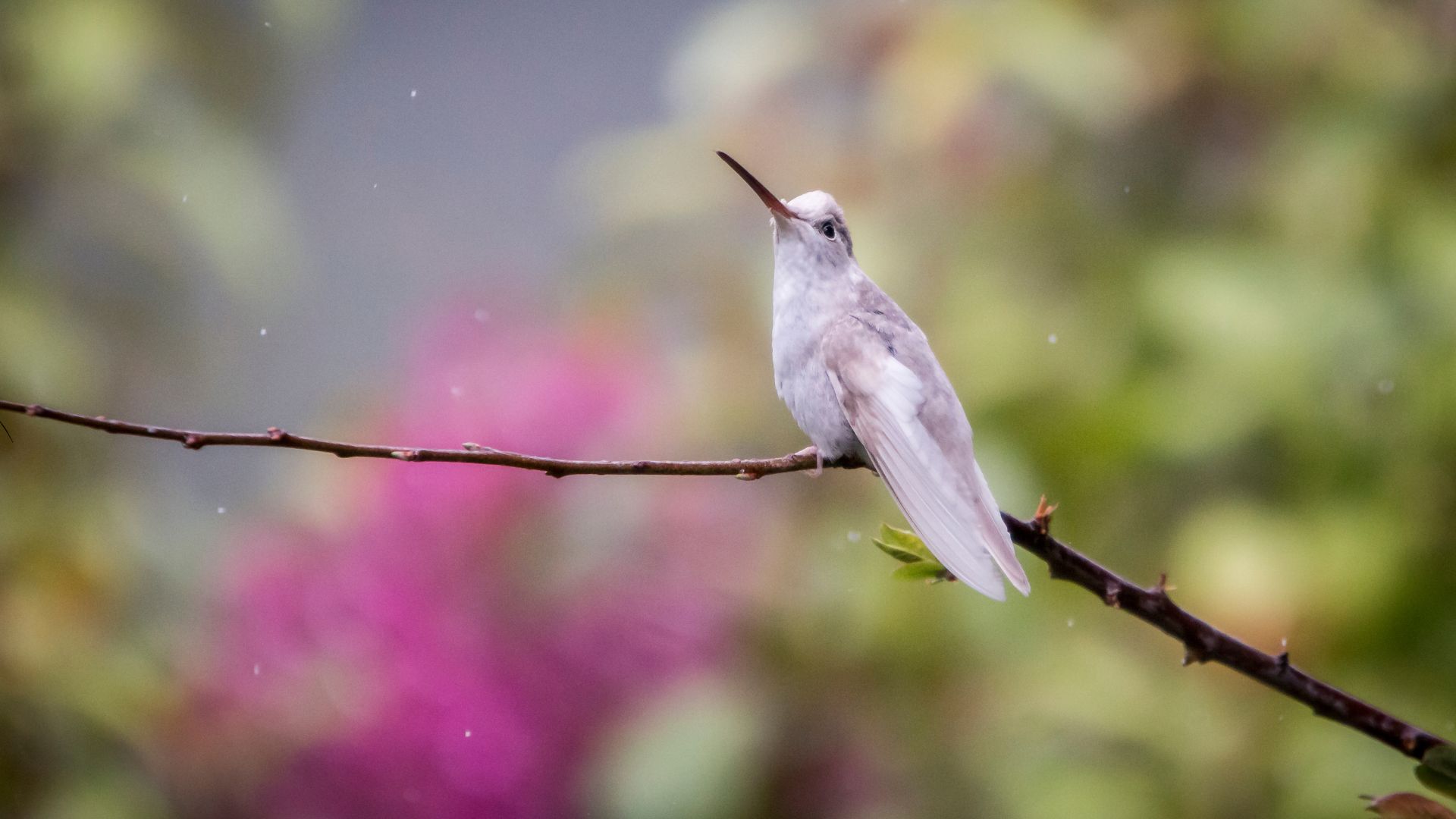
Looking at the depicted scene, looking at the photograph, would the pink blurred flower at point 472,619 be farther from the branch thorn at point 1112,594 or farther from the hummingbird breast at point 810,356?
the branch thorn at point 1112,594

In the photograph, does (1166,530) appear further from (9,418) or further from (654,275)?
(9,418)

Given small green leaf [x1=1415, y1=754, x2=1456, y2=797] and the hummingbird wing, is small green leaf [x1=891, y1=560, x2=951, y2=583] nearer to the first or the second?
the hummingbird wing

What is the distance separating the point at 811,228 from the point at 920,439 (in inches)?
4.9

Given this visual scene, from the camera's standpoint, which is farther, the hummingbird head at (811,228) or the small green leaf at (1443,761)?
the hummingbird head at (811,228)

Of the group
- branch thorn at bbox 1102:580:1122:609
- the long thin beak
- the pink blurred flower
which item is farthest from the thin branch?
the pink blurred flower

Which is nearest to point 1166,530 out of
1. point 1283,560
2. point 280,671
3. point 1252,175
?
point 1283,560

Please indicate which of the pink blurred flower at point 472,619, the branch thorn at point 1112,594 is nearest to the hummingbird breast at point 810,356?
the branch thorn at point 1112,594

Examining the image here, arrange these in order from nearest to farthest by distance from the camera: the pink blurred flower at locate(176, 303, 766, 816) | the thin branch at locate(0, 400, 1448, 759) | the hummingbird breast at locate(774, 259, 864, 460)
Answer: the thin branch at locate(0, 400, 1448, 759), the hummingbird breast at locate(774, 259, 864, 460), the pink blurred flower at locate(176, 303, 766, 816)

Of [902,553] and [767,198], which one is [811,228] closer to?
[767,198]

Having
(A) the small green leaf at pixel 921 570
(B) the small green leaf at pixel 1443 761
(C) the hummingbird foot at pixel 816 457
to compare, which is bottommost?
(B) the small green leaf at pixel 1443 761

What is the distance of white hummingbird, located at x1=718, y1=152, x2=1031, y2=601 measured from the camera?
0.32 meters

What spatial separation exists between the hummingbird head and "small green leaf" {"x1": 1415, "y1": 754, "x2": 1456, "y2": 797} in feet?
0.83

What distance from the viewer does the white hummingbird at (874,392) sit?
325mm

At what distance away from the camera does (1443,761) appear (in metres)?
0.30
